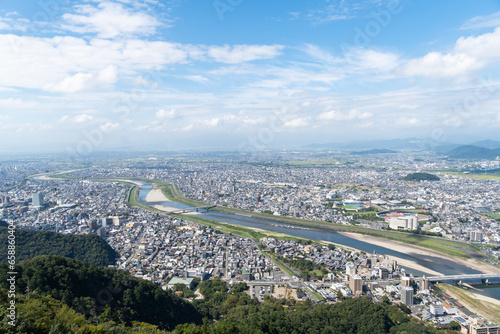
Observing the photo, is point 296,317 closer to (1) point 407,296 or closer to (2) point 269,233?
(1) point 407,296

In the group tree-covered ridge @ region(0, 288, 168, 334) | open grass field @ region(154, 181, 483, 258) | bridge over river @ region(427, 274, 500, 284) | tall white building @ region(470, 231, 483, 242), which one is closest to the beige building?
bridge over river @ region(427, 274, 500, 284)

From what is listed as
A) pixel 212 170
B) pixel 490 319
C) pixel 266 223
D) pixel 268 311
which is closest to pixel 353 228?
pixel 266 223

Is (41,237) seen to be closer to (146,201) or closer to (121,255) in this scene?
(121,255)

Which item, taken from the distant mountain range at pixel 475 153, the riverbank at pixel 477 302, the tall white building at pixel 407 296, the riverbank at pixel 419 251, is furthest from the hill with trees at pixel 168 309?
the distant mountain range at pixel 475 153

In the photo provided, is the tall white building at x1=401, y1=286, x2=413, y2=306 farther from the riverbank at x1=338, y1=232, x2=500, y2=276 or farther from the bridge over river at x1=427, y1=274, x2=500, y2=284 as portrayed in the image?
the riverbank at x1=338, y1=232, x2=500, y2=276

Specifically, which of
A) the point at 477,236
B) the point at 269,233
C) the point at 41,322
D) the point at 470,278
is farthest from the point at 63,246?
the point at 477,236

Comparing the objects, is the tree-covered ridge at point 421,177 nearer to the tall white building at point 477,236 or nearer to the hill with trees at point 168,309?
the tall white building at point 477,236
